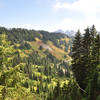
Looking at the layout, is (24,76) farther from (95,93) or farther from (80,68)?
(80,68)

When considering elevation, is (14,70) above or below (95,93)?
above

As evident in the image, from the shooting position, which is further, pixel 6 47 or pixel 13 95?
pixel 6 47

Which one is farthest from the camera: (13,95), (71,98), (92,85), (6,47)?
(71,98)

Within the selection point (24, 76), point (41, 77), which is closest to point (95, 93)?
point (24, 76)

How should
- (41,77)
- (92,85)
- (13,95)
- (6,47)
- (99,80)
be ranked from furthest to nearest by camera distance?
1. (41,77)
2. (92,85)
3. (99,80)
4. (6,47)
5. (13,95)

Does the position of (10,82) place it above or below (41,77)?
above

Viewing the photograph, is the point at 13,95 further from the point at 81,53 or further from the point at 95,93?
the point at 81,53

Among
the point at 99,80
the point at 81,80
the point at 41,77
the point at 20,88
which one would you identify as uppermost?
the point at 20,88

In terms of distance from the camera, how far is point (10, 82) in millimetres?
12102

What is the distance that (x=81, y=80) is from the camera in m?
32.4

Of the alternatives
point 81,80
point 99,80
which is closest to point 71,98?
point 81,80

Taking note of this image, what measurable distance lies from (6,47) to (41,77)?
177003 mm

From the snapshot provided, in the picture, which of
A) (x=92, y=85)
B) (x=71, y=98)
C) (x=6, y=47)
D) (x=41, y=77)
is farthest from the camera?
(x=41, y=77)

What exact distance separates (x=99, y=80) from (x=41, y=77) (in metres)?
168
